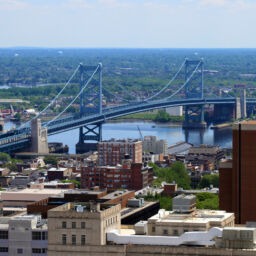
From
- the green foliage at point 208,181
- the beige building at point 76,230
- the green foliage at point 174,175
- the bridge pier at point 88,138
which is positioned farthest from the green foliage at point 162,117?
the beige building at point 76,230

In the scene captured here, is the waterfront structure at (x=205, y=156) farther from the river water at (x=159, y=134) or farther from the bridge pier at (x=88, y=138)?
the bridge pier at (x=88, y=138)

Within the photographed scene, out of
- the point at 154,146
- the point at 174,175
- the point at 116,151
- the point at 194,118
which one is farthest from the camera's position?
the point at 194,118

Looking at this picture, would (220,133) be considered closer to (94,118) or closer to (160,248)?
(94,118)

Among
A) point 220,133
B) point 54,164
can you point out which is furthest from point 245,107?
point 54,164

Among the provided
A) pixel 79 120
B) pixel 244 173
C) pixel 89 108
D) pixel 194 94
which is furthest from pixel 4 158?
pixel 194 94

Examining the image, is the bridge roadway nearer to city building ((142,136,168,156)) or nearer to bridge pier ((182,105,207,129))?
bridge pier ((182,105,207,129))

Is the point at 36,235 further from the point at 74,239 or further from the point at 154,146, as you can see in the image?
the point at 154,146
